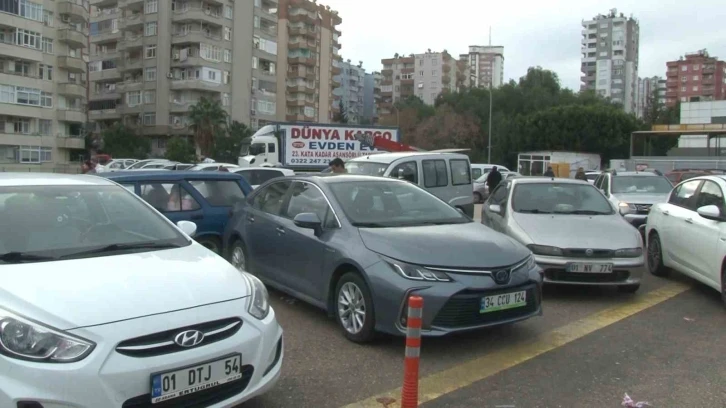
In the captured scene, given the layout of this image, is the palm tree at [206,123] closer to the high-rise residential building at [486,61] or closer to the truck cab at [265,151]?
the truck cab at [265,151]

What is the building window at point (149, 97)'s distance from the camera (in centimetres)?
6353

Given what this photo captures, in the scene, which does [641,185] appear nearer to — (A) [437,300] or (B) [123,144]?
(A) [437,300]

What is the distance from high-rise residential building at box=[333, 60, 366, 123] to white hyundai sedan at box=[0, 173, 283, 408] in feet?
413

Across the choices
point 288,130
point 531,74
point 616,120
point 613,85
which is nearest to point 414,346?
point 288,130

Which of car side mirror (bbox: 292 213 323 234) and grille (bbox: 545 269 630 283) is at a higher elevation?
car side mirror (bbox: 292 213 323 234)

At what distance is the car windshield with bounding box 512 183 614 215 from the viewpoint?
8398 millimetres

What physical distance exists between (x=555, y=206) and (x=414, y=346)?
17.9 feet

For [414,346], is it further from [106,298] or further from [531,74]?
[531,74]

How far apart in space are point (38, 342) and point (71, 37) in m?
60.1

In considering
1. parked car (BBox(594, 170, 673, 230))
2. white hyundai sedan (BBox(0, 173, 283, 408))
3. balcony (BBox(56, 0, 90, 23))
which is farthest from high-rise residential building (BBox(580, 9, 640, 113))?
white hyundai sedan (BBox(0, 173, 283, 408))

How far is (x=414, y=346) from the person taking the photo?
3627mm

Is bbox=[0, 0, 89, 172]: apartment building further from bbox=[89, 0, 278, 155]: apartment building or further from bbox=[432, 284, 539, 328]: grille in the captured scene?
bbox=[432, 284, 539, 328]: grille

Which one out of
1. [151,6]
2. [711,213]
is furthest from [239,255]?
[151,6]

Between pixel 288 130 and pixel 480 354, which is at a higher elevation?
pixel 288 130
